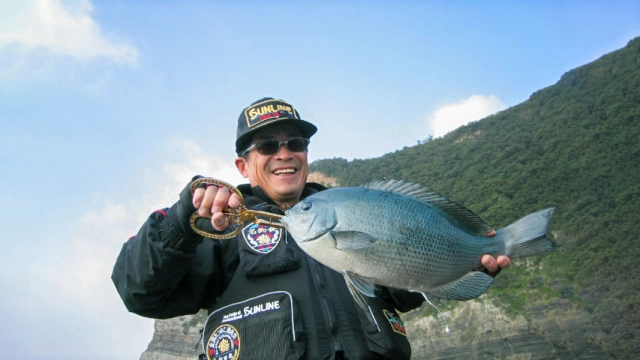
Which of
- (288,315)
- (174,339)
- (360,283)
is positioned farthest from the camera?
(174,339)

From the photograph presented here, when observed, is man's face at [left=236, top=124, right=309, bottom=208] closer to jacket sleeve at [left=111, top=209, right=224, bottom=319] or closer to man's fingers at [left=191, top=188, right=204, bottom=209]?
jacket sleeve at [left=111, top=209, right=224, bottom=319]

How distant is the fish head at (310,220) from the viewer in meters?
2.18

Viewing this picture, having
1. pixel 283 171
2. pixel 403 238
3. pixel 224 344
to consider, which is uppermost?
pixel 283 171

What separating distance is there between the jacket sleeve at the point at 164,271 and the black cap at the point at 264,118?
0.95 metres

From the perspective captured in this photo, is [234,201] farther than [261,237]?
No

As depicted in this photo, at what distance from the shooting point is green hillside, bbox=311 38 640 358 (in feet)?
53.2

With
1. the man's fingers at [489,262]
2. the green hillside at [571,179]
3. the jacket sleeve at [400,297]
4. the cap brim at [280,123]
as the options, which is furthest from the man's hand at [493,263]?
the green hillside at [571,179]

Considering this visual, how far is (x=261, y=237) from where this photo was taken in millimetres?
3139

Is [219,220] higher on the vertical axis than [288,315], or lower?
higher

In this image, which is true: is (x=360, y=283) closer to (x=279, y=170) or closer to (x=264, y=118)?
(x=279, y=170)

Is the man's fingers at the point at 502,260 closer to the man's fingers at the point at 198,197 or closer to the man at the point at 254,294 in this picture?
the man at the point at 254,294

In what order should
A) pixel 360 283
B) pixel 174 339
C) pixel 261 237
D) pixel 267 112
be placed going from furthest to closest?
pixel 174 339
pixel 267 112
pixel 261 237
pixel 360 283

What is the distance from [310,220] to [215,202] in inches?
19.5

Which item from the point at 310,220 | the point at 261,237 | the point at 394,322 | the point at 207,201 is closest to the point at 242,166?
the point at 261,237
